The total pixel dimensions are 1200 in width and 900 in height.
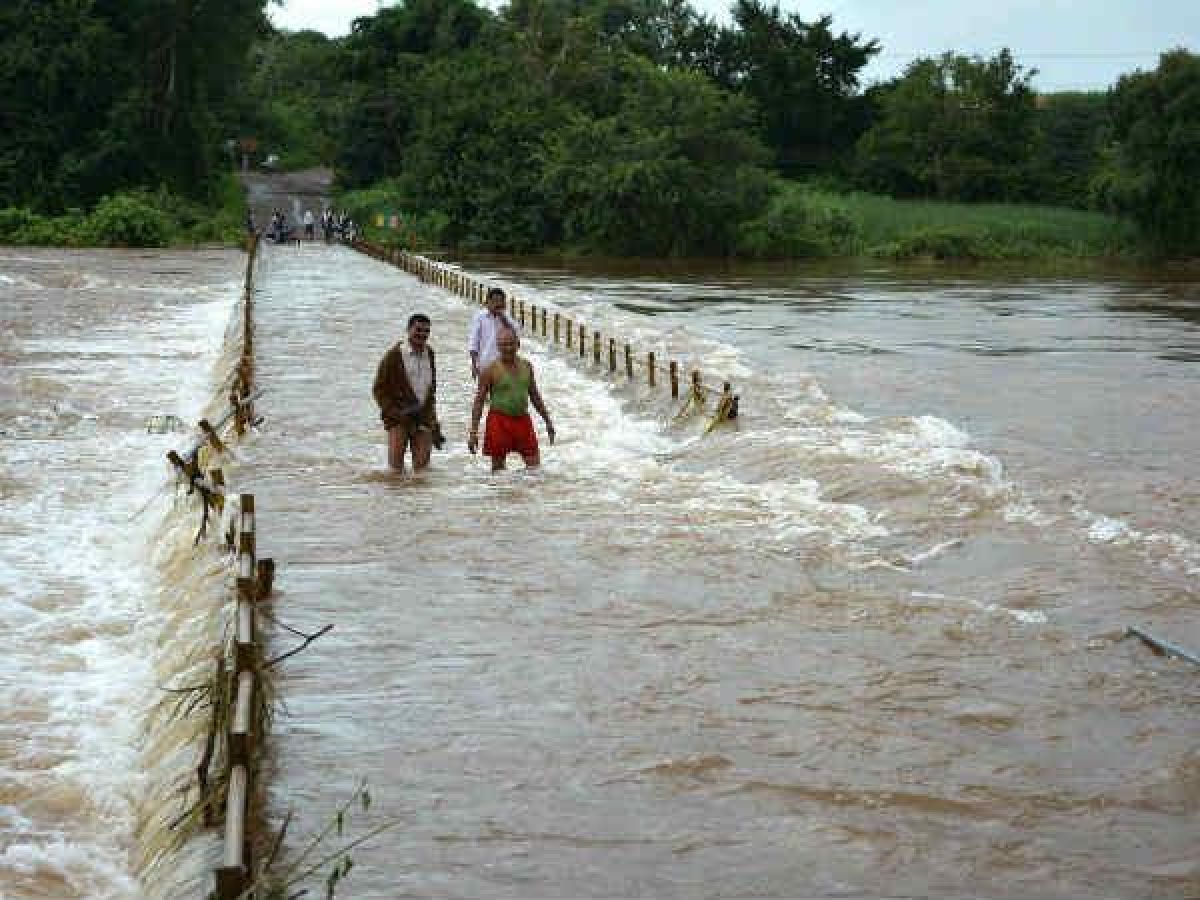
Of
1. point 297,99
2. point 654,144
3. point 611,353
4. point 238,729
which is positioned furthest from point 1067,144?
point 238,729

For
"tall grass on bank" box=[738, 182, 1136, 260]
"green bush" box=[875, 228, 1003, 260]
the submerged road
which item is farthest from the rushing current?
"green bush" box=[875, 228, 1003, 260]

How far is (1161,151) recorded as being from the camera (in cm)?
5359

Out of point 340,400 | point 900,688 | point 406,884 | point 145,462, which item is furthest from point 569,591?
point 340,400

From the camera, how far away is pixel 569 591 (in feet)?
31.9

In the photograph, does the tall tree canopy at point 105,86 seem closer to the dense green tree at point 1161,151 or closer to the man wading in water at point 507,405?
the dense green tree at point 1161,151

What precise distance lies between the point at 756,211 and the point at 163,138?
25632mm

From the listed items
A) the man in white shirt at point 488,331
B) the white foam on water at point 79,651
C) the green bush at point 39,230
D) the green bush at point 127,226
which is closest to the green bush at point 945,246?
the green bush at point 127,226

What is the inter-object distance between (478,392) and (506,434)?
1.78 feet

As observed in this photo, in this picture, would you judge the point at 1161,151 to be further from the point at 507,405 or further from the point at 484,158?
the point at 507,405

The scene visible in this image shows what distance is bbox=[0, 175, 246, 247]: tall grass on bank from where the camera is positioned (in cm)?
5762

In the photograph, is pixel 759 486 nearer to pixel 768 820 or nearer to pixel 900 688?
pixel 900 688

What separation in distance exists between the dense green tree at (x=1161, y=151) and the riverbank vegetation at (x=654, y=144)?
0.08 meters

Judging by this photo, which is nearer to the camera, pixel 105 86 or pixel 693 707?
pixel 693 707

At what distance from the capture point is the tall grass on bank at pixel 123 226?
5762 centimetres
